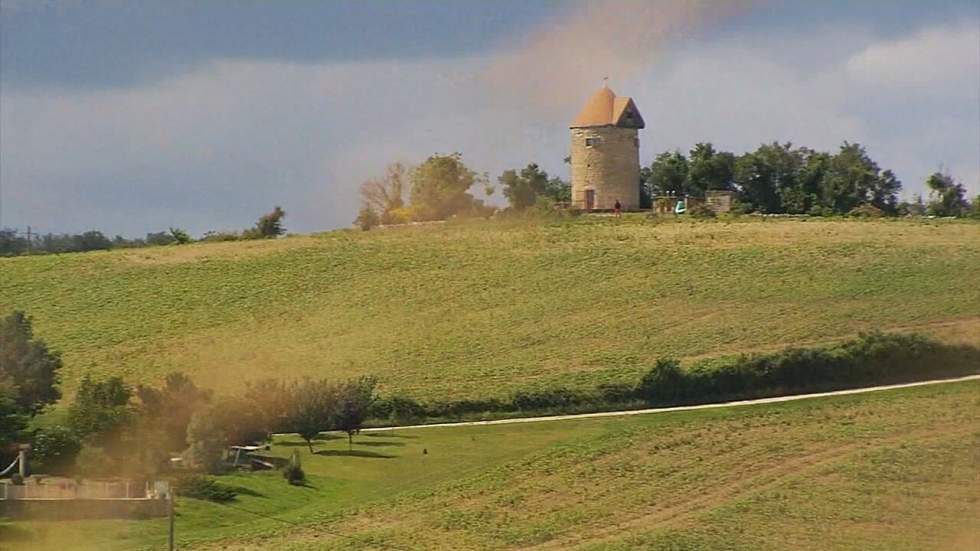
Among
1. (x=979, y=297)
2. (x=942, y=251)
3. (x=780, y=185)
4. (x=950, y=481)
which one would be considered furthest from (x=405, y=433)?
(x=780, y=185)

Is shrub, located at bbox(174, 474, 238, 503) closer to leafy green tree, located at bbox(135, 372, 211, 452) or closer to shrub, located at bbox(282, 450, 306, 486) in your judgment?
leafy green tree, located at bbox(135, 372, 211, 452)

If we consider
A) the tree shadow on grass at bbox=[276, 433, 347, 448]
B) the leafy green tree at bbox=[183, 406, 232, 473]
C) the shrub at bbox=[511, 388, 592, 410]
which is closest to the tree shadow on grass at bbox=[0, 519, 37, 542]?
the leafy green tree at bbox=[183, 406, 232, 473]

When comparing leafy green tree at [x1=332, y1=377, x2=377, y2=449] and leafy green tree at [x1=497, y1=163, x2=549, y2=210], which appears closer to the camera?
leafy green tree at [x1=332, y1=377, x2=377, y2=449]

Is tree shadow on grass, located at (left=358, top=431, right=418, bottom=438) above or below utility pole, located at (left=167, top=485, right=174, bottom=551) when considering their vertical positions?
above

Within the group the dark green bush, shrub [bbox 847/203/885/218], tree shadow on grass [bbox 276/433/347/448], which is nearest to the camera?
tree shadow on grass [bbox 276/433/347/448]

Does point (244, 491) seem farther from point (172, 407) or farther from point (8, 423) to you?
point (8, 423)

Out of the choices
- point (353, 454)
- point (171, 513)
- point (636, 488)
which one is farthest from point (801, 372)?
point (171, 513)

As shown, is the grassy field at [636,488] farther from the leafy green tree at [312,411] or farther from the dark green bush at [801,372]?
the dark green bush at [801,372]

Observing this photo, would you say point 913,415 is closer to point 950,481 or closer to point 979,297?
point 950,481

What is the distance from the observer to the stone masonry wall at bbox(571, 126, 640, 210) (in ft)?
349

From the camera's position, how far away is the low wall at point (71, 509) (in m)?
47.4

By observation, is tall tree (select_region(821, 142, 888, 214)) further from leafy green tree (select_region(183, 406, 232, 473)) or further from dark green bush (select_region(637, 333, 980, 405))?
leafy green tree (select_region(183, 406, 232, 473))

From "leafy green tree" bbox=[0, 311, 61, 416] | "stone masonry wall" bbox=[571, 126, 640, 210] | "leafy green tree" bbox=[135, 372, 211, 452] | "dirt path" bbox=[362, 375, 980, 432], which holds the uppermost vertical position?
"stone masonry wall" bbox=[571, 126, 640, 210]

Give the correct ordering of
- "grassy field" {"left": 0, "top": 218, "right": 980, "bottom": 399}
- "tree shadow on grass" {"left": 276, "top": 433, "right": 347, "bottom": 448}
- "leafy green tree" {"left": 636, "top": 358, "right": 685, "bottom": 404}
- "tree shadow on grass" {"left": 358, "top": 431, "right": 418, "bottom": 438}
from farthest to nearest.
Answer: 1. "grassy field" {"left": 0, "top": 218, "right": 980, "bottom": 399}
2. "leafy green tree" {"left": 636, "top": 358, "right": 685, "bottom": 404}
3. "tree shadow on grass" {"left": 358, "top": 431, "right": 418, "bottom": 438}
4. "tree shadow on grass" {"left": 276, "top": 433, "right": 347, "bottom": 448}
